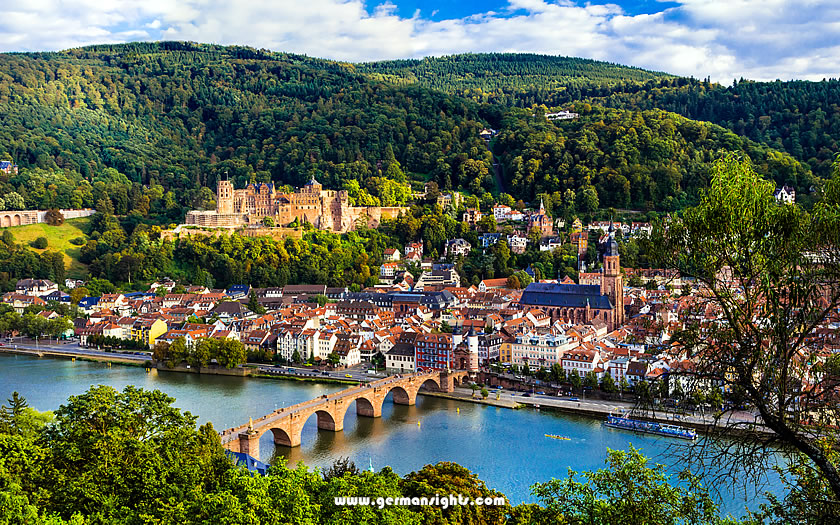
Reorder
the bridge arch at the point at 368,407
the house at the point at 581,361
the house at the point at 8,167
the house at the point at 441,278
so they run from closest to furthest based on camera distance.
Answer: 1. the bridge arch at the point at 368,407
2. the house at the point at 581,361
3. the house at the point at 441,278
4. the house at the point at 8,167

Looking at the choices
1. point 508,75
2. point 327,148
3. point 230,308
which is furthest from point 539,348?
point 508,75

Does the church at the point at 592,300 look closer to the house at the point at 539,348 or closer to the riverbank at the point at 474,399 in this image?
the house at the point at 539,348

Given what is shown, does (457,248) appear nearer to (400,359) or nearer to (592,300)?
(592,300)

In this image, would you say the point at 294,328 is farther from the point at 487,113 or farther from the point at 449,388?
the point at 487,113

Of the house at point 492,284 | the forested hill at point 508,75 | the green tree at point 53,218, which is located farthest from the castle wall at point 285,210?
the forested hill at point 508,75

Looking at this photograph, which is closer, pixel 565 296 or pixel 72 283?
pixel 565 296

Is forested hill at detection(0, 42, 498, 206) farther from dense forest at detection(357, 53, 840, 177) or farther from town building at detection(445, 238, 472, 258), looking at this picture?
dense forest at detection(357, 53, 840, 177)
